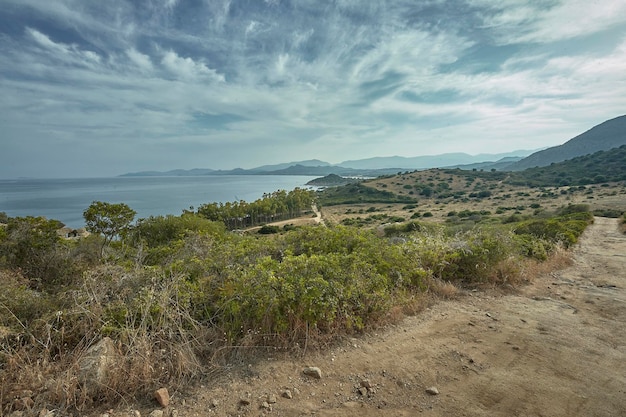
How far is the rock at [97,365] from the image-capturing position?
311 cm

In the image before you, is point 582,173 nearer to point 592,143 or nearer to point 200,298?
point 592,143

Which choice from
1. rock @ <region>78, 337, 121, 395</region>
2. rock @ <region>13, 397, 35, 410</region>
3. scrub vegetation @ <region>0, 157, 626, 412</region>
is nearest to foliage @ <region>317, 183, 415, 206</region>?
scrub vegetation @ <region>0, 157, 626, 412</region>

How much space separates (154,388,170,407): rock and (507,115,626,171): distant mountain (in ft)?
680

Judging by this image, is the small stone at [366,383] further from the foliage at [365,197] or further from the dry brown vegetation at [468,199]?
the foliage at [365,197]

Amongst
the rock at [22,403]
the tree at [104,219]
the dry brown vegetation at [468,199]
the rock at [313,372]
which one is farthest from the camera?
the dry brown vegetation at [468,199]

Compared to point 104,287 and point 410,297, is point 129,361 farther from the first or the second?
point 410,297

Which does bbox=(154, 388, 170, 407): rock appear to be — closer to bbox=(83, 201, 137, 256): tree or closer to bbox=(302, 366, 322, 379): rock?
bbox=(302, 366, 322, 379): rock

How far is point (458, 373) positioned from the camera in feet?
12.7

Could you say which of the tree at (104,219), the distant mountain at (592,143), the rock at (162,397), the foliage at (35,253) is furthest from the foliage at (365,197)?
the distant mountain at (592,143)

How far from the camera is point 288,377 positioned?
3684 millimetres

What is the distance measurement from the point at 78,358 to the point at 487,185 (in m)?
106

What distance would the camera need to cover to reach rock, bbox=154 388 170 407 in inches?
124

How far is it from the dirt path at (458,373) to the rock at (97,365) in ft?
2.34

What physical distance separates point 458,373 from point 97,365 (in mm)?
3994
